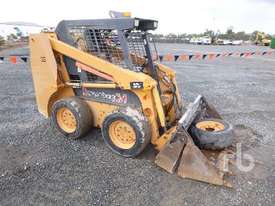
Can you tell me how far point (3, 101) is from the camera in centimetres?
783

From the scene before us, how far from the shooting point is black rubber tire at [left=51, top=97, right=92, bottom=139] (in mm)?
4812

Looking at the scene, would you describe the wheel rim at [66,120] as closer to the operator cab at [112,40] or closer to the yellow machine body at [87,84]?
the yellow machine body at [87,84]

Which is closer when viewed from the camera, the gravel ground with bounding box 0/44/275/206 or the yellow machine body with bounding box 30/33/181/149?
the gravel ground with bounding box 0/44/275/206

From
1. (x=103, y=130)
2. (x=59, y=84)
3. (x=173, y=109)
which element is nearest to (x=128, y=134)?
(x=103, y=130)

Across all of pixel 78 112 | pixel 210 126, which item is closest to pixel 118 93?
pixel 78 112

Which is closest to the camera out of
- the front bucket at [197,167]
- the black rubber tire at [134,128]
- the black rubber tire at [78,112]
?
the front bucket at [197,167]

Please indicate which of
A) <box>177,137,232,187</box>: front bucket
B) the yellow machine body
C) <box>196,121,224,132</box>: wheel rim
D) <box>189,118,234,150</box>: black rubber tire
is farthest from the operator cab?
<box>177,137,232,187</box>: front bucket

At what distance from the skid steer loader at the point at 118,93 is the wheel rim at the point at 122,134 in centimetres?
2

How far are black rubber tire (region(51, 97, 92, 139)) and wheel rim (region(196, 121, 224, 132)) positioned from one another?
1.79m

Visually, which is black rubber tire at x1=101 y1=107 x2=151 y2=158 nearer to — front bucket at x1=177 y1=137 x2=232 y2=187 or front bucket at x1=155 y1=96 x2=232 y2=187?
front bucket at x1=155 y1=96 x2=232 y2=187

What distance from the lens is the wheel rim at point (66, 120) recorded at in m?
5.03

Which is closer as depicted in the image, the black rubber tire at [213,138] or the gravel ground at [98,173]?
the gravel ground at [98,173]

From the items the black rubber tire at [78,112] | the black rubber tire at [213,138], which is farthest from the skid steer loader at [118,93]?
the black rubber tire at [213,138]

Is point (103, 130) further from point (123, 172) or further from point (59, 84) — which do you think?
point (59, 84)
